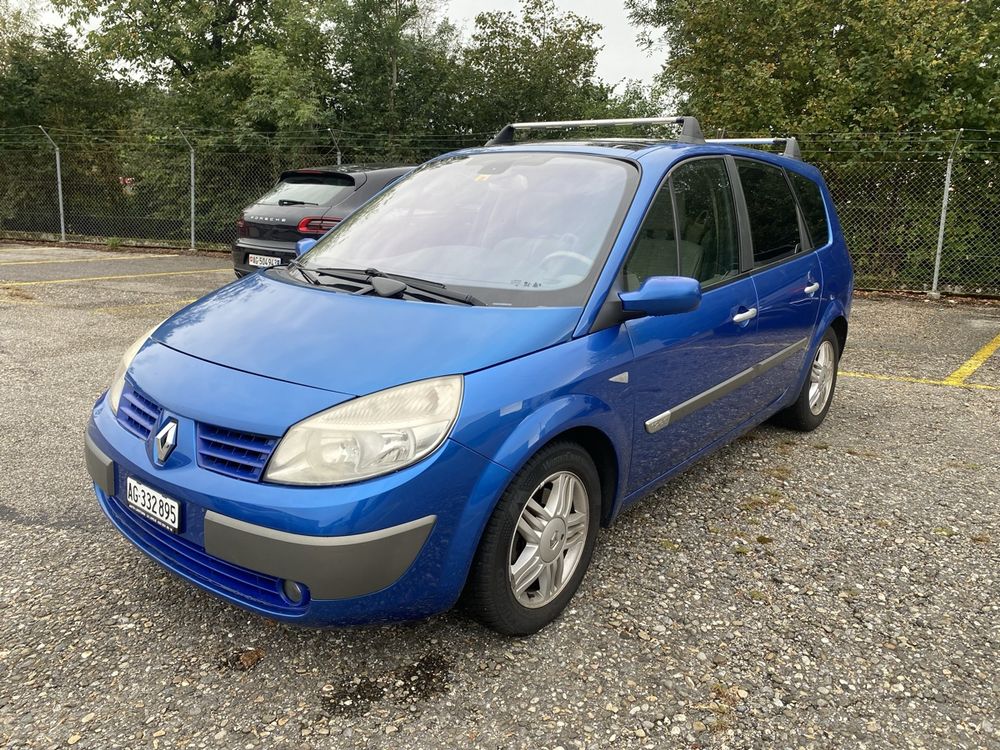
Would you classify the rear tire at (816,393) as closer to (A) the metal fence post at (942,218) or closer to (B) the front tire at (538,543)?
(B) the front tire at (538,543)

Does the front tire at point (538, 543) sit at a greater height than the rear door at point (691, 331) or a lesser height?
lesser

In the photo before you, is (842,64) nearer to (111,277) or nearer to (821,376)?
(821,376)

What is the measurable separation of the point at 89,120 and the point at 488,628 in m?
21.7

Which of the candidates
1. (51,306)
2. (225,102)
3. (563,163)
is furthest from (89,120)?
(563,163)

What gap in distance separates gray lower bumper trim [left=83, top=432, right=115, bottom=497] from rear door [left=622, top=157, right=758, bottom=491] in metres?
1.81

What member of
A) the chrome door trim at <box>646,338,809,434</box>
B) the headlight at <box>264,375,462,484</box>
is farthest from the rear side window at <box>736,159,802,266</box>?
the headlight at <box>264,375,462,484</box>

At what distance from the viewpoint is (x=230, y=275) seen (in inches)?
464

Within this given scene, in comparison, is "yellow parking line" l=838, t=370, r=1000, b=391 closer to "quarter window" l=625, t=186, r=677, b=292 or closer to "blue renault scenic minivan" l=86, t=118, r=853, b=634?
"blue renault scenic minivan" l=86, t=118, r=853, b=634

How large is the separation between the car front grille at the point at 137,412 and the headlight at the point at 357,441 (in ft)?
1.80

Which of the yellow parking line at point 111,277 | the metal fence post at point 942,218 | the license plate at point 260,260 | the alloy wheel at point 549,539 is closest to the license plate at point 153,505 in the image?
the alloy wheel at point 549,539

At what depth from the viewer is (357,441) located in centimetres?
216

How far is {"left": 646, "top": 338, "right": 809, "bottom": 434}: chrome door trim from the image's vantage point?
3.06 meters

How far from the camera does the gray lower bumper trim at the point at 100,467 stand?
100 inches

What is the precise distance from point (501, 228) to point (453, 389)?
3.52 feet
